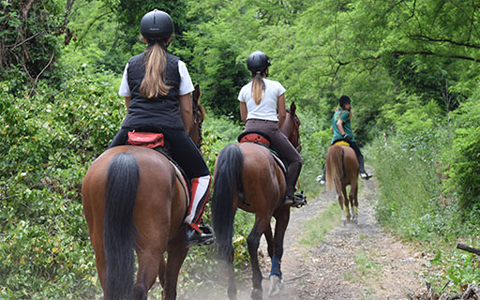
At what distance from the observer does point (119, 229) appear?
3533 millimetres

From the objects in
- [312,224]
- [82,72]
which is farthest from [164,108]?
[312,224]

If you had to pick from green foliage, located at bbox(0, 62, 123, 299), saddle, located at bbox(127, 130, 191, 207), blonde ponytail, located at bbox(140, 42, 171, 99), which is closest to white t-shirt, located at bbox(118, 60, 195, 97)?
blonde ponytail, located at bbox(140, 42, 171, 99)

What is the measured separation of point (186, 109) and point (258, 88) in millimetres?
2653

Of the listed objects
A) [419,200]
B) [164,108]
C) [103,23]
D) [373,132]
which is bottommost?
[373,132]

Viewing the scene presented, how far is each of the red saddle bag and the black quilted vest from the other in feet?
0.19

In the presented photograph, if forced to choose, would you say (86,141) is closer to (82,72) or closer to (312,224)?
(82,72)

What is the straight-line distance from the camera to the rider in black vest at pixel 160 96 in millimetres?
4145

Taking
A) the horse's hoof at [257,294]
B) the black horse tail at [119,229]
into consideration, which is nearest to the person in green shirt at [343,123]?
the horse's hoof at [257,294]

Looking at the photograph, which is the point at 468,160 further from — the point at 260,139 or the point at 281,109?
the point at 260,139

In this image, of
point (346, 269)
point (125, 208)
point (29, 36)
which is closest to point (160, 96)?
point (125, 208)

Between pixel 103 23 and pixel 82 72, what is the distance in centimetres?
1844

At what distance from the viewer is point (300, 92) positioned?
16.2 metres

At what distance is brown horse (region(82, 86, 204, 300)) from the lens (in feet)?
11.5

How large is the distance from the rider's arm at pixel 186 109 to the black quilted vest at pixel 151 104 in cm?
15
